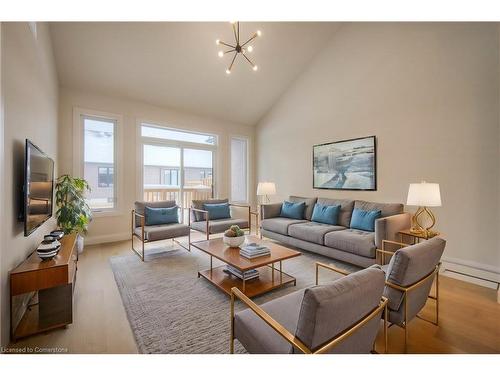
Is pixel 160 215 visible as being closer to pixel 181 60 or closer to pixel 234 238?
pixel 234 238

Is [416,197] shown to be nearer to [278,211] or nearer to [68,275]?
[278,211]

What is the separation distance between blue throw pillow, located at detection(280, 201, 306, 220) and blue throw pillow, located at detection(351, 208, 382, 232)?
1.00m

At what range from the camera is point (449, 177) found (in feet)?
9.75

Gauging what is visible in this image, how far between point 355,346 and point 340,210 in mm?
2921

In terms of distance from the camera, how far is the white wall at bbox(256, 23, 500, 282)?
2688 mm

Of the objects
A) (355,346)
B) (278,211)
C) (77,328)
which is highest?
(278,211)

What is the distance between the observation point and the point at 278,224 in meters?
4.05

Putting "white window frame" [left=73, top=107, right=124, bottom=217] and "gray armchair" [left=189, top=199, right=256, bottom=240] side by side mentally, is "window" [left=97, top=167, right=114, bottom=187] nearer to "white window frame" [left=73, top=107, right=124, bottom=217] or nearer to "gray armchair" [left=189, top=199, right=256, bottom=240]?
"white window frame" [left=73, top=107, right=124, bottom=217]

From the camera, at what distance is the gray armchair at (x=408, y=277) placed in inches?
54.8

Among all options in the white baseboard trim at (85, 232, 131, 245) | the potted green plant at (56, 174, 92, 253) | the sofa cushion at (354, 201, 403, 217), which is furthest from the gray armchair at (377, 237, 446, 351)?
the white baseboard trim at (85, 232, 131, 245)

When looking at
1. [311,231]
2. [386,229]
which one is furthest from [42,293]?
[386,229]

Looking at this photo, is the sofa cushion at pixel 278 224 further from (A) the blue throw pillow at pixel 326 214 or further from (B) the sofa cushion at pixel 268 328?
Result: (B) the sofa cushion at pixel 268 328

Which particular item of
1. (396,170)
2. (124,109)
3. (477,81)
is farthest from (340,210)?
(124,109)
